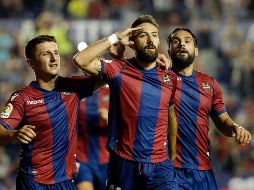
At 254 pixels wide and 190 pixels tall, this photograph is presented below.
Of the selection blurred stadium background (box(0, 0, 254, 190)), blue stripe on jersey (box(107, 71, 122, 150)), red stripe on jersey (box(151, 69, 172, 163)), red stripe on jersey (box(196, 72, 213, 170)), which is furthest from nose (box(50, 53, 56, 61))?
blurred stadium background (box(0, 0, 254, 190))

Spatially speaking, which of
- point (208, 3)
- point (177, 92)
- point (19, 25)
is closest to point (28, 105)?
point (177, 92)

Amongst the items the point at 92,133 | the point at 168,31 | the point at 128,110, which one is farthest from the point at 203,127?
the point at 168,31

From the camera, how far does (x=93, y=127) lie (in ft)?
32.3

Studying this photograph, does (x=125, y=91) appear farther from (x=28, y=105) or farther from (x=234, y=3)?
(x=234, y=3)

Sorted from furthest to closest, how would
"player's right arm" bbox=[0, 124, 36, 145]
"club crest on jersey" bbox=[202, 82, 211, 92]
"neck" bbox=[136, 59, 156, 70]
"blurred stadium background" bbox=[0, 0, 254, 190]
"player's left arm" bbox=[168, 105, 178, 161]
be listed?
1. "blurred stadium background" bbox=[0, 0, 254, 190]
2. "club crest on jersey" bbox=[202, 82, 211, 92]
3. "player's left arm" bbox=[168, 105, 178, 161]
4. "neck" bbox=[136, 59, 156, 70]
5. "player's right arm" bbox=[0, 124, 36, 145]

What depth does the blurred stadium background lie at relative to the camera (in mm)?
15398

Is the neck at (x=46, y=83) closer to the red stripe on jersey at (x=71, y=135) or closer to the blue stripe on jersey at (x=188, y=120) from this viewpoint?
the red stripe on jersey at (x=71, y=135)

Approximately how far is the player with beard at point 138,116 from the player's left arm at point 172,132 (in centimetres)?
27

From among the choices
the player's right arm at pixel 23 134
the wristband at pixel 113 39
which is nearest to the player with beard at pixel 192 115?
the wristband at pixel 113 39

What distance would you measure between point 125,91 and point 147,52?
0.44 metres

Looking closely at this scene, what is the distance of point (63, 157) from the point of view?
7.34 meters

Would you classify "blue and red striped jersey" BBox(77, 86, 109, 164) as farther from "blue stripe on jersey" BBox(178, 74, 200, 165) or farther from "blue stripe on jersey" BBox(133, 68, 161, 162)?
"blue stripe on jersey" BBox(133, 68, 161, 162)

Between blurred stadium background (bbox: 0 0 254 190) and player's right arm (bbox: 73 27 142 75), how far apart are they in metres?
7.87

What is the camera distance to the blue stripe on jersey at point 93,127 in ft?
32.3
